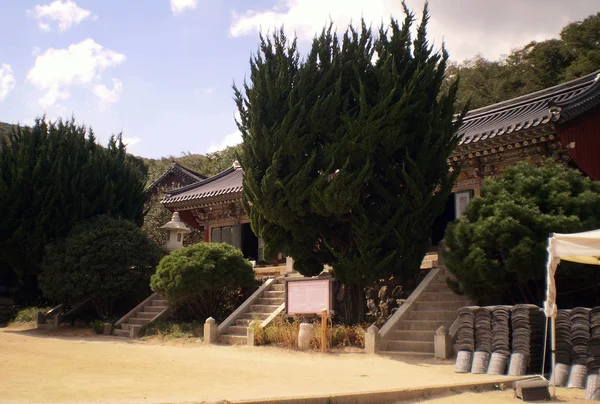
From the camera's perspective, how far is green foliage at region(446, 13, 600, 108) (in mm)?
31827

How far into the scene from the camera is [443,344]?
12.0 metres

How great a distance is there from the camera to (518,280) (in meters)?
12.0

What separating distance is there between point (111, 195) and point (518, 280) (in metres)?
15.9

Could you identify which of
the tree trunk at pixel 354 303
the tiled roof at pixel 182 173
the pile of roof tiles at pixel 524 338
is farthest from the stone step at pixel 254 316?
the tiled roof at pixel 182 173

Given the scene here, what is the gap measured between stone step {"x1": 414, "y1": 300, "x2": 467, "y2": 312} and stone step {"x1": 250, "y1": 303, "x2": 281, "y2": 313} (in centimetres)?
470

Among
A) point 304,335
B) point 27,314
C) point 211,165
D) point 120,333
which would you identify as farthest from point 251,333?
point 211,165

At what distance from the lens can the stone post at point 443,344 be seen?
12.0 metres

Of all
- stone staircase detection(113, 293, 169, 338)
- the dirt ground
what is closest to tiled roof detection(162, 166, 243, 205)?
stone staircase detection(113, 293, 169, 338)

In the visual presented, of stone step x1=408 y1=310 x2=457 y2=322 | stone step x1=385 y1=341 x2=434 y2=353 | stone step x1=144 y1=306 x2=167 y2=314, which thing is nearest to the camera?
stone step x1=385 y1=341 x2=434 y2=353

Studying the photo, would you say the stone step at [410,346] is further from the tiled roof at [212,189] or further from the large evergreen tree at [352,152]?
the tiled roof at [212,189]

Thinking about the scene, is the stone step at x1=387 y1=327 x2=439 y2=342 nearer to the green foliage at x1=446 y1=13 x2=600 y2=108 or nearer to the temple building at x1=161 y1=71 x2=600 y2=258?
the temple building at x1=161 y1=71 x2=600 y2=258

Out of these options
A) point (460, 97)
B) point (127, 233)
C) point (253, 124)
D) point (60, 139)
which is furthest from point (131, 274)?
point (460, 97)

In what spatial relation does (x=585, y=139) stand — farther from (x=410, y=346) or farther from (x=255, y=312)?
(x=255, y=312)

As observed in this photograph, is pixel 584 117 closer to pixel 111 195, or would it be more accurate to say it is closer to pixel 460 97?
pixel 111 195
